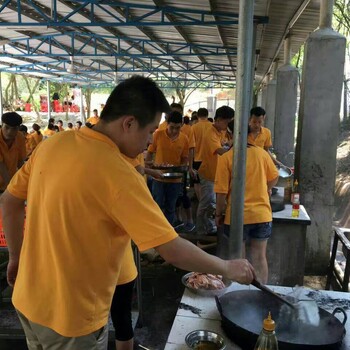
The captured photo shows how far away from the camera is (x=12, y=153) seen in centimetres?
531

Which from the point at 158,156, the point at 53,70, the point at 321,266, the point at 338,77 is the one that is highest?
the point at 53,70

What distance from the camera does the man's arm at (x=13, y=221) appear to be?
1999mm

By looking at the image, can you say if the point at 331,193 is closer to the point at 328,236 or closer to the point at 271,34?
the point at 328,236

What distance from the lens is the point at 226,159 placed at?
3.78 m

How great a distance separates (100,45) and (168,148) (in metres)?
9.79

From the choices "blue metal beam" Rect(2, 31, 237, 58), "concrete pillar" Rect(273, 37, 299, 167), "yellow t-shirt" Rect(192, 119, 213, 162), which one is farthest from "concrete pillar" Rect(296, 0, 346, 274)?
"blue metal beam" Rect(2, 31, 237, 58)

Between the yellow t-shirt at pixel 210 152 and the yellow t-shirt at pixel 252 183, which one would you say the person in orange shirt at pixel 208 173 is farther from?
the yellow t-shirt at pixel 252 183

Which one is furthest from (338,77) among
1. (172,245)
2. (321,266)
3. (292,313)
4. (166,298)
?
(172,245)

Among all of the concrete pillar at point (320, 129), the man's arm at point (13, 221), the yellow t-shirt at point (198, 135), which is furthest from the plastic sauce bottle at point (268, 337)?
Result: the yellow t-shirt at point (198, 135)

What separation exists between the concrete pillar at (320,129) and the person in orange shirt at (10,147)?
3.93 metres

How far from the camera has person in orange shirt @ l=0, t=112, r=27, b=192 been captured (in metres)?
4.92

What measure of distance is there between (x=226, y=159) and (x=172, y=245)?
7.60 ft

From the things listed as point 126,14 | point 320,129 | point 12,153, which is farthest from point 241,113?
point 126,14

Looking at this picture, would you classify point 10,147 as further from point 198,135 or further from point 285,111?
point 285,111
